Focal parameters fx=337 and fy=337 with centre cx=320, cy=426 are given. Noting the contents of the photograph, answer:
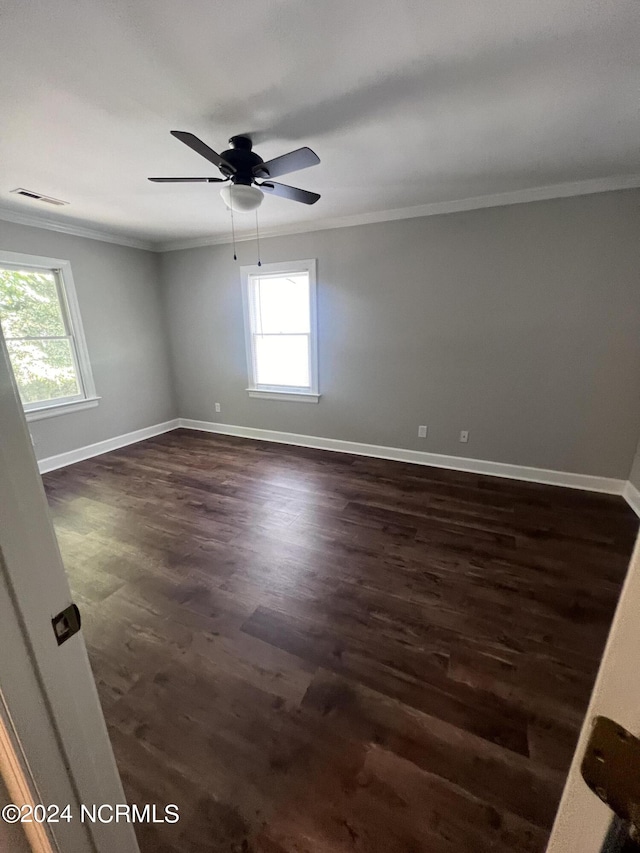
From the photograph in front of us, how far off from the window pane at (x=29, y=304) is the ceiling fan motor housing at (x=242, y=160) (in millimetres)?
2752

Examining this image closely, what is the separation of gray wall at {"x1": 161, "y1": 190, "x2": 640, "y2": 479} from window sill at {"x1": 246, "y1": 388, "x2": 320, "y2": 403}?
0.09 m

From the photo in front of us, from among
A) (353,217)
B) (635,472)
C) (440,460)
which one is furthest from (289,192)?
(635,472)

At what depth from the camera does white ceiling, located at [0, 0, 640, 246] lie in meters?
1.21

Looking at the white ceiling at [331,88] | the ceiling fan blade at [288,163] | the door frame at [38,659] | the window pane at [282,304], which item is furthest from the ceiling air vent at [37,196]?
the door frame at [38,659]

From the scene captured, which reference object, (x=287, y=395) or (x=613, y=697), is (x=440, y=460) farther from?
(x=613, y=697)

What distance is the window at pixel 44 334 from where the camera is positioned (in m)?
3.28

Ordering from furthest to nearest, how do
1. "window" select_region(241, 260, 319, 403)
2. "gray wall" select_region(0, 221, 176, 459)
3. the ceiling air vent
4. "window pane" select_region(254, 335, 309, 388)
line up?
"window pane" select_region(254, 335, 309, 388) → "window" select_region(241, 260, 319, 403) → "gray wall" select_region(0, 221, 176, 459) → the ceiling air vent

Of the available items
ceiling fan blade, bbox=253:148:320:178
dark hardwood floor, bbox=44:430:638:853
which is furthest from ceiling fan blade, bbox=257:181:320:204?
dark hardwood floor, bbox=44:430:638:853

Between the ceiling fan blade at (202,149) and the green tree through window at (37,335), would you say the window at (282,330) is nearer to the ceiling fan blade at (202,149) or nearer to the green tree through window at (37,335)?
the ceiling fan blade at (202,149)

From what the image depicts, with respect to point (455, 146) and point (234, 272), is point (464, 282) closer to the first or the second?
point (455, 146)

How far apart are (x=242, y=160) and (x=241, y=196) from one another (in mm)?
196

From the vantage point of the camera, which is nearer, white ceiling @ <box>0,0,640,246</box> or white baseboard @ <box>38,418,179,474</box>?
white ceiling @ <box>0,0,640,246</box>

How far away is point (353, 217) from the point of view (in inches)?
133

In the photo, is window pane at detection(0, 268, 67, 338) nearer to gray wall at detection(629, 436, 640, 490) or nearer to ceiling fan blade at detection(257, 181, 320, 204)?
ceiling fan blade at detection(257, 181, 320, 204)
